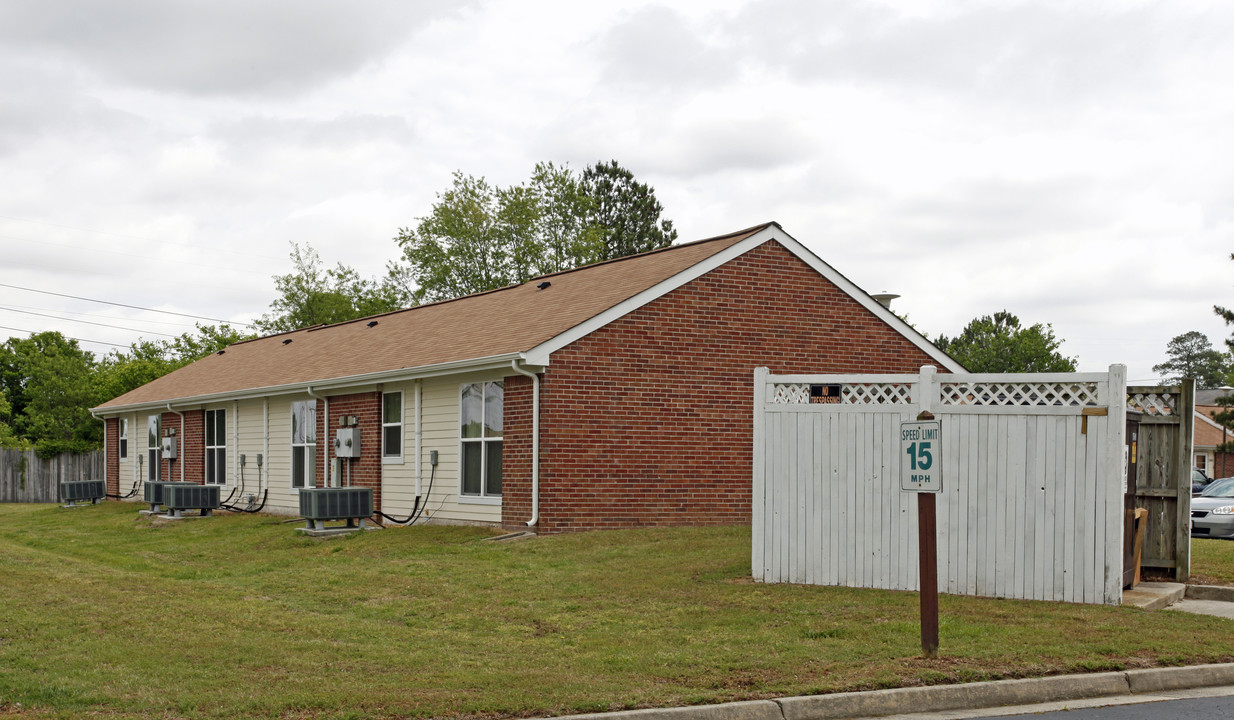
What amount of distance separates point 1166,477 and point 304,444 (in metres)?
17.4

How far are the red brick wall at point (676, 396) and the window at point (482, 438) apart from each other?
25.1 inches

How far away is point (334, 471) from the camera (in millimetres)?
23281

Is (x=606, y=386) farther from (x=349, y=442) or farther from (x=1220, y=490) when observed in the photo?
A: (x=1220, y=490)

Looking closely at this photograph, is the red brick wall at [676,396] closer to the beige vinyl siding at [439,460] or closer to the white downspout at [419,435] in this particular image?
the beige vinyl siding at [439,460]

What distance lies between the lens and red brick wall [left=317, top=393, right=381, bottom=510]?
21.9 m

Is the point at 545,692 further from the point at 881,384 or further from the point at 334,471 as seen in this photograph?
the point at 334,471

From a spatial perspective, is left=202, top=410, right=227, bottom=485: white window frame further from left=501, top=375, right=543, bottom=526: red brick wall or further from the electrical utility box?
left=501, top=375, right=543, bottom=526: red brick wall

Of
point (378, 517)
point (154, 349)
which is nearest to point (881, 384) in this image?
point (378, 517)

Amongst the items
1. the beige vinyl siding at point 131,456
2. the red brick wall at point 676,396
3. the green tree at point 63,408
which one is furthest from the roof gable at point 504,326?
the green tree at point 63,408

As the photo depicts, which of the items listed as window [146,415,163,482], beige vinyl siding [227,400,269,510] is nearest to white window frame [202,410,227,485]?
beige vinyl siding [227,400,269,510]

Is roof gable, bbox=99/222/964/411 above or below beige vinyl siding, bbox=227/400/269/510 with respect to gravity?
above

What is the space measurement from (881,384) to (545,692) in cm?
566

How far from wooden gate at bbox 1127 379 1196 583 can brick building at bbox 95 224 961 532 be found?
7174mm

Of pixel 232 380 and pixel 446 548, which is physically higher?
pixel 232 380
